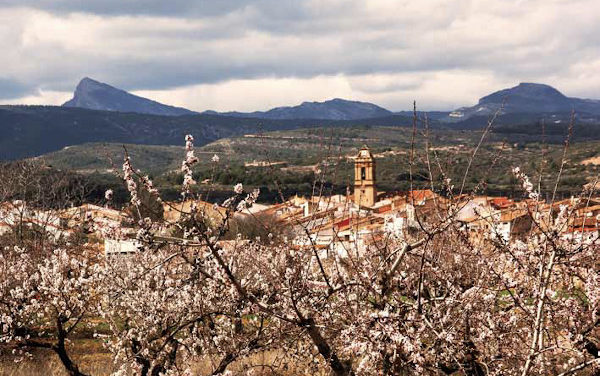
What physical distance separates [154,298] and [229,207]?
7111mm

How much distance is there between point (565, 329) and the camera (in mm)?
7203

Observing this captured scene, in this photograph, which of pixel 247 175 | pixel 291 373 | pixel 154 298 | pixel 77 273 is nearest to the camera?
pixel 291 373

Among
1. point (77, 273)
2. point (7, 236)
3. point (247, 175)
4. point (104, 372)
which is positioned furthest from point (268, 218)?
point (247, 175)

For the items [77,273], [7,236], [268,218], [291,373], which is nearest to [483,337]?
[291,373]

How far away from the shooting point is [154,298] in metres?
12.4

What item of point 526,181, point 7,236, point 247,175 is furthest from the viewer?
point 247,175

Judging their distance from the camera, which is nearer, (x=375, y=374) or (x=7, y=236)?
(x=375, y=374)

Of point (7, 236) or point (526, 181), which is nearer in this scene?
point (526, 181)

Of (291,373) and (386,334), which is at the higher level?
(386,334)

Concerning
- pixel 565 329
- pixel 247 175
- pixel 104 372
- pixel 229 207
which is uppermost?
pixel 229 207

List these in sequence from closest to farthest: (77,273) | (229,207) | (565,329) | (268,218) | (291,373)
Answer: (229,207) → (565,329) → (291,373) → (77,273) → (268,218)

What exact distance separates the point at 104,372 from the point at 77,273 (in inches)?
223

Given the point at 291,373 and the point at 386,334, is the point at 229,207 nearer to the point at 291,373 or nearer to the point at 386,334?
the point at 386,334

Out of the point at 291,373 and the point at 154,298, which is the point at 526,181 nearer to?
the point at 291,373
